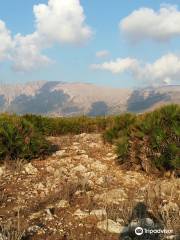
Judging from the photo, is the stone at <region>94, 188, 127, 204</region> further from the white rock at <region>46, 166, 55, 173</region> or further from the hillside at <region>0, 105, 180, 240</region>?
the white rock at <region>46, 166, 55, 173</region>

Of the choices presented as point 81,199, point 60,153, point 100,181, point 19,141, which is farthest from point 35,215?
point 60,153

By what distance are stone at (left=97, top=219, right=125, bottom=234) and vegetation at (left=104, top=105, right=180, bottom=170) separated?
324cm

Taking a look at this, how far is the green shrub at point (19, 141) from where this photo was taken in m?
10.0

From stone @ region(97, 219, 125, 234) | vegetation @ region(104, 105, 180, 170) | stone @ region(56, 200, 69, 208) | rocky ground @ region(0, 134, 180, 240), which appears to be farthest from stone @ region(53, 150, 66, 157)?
stone @ region(97, 219, 125, 234)

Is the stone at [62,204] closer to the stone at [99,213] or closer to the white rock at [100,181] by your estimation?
the stone at [99,213]

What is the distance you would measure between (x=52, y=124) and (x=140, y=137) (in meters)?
6.49


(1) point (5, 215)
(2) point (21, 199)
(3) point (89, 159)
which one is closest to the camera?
(1) point (5, 215)

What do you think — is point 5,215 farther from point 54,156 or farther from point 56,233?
point 54,156

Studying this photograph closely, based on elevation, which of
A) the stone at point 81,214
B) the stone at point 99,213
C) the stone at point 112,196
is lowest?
the stone at point 112,196

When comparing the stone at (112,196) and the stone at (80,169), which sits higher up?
the stone at (80,169)

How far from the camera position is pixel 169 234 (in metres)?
5.48

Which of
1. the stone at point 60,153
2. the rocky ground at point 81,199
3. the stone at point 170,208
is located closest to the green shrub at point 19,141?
the rocky ground at point 81,199

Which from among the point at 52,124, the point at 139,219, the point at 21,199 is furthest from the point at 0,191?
the point at 52,124

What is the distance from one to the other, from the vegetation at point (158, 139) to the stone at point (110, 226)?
10.6 feet
